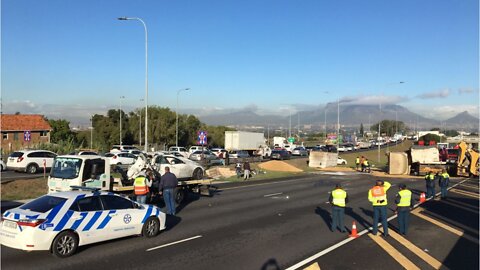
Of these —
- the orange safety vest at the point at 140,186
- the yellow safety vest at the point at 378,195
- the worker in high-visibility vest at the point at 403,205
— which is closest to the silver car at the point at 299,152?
the orange safety vest at the point at 140,186

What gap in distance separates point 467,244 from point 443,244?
2.30ft

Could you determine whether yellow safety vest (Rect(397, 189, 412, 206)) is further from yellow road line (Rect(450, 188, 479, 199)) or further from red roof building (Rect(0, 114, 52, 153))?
red roof building (Rect(0, 114, 52, 153))

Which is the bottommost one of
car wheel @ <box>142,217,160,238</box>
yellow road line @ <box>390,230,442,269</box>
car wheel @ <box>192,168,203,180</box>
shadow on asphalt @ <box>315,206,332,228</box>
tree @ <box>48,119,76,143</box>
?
shadow on asphalt @ <box>315,206,332,228</box>

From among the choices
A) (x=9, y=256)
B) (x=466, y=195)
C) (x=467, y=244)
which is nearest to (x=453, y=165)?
(x=466, y=195)

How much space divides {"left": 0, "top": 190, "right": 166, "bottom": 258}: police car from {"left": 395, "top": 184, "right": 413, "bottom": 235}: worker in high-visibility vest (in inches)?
283

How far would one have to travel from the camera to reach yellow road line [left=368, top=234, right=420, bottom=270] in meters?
10.2

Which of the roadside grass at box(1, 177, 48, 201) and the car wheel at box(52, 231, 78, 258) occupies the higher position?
the car wheel at box(52, 231, 78, 258)

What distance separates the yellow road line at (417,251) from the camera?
10367mm

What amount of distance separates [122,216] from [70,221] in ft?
5.28

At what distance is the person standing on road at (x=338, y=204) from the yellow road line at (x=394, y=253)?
3.05 ft

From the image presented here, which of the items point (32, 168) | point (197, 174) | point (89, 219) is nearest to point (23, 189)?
point (197, 174)

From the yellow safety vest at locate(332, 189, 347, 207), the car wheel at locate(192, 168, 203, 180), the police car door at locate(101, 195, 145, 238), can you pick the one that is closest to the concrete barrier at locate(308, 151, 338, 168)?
the car wheel at locate(192, 168, 203, 180)

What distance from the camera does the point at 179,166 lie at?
82.2 ft

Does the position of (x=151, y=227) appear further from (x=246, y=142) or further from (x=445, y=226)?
(x=246, y=142)
